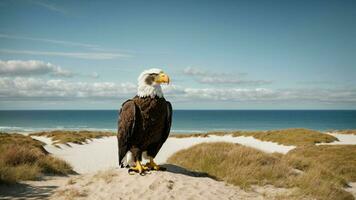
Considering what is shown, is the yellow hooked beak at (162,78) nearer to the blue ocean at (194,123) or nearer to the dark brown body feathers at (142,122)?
the dark brown body feathers at (142,122)

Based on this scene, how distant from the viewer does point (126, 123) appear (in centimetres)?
643

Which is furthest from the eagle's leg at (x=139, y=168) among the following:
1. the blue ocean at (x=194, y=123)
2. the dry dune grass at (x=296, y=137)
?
the blue ocean at (x=194, y=123)

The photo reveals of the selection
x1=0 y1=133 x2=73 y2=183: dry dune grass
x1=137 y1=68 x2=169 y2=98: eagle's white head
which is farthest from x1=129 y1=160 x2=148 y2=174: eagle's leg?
x1=0 y1=133 x2=73 y2=183: dry dune grass

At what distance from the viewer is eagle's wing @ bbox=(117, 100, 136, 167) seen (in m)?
6.34

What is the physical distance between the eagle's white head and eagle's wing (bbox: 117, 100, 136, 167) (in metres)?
0.33

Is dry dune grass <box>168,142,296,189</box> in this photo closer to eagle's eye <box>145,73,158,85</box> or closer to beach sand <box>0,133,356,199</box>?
beach sand <box>0,133,356,199</box>

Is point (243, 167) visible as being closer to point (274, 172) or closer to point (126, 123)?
point (274, 172)

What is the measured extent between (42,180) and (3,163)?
5.29 feet

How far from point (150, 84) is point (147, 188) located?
215 cm

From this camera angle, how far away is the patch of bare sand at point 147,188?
6.41 metres

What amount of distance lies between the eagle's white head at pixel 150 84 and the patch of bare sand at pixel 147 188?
1883mm

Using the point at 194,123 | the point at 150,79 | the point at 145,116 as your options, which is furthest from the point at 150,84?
the point at 194,123

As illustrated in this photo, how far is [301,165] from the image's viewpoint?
1210cm

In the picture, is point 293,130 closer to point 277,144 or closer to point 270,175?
point 277,144
